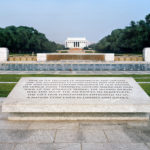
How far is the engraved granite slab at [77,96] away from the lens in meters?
4.88

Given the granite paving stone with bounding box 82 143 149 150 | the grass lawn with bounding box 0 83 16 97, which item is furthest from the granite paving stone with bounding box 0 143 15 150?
the grass lawn with bounding box 0 83 16 97

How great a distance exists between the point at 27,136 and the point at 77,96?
1633 mm

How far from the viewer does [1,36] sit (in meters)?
44.7

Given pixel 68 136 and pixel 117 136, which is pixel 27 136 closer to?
pixel 68 136

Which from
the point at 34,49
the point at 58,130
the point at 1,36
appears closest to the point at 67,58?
the point at 1,36

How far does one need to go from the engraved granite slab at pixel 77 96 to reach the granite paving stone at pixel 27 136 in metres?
0.60

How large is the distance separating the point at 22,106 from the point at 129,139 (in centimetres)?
264

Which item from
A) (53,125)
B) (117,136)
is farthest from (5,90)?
(117,136)

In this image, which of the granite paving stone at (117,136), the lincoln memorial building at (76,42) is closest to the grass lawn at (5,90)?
the granite paving stone at (117,136)

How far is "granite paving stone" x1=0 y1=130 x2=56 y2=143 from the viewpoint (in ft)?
13.1

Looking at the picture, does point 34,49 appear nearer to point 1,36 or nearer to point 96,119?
point 1,36

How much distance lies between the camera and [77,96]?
5.15 m

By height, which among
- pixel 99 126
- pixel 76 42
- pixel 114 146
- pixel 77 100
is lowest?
pixel 114 146

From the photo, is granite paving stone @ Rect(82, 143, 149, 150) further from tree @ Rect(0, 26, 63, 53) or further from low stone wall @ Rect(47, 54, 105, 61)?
tree @ Rect(0, 26, 63, 53)
